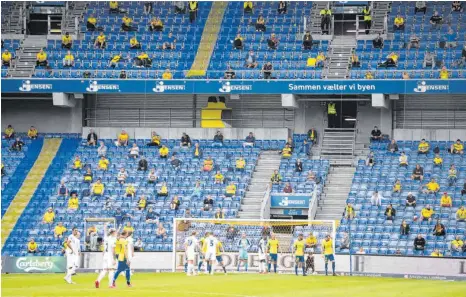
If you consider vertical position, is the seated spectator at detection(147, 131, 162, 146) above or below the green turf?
above

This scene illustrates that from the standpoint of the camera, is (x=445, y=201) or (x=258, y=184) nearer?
(x=445, y=201)

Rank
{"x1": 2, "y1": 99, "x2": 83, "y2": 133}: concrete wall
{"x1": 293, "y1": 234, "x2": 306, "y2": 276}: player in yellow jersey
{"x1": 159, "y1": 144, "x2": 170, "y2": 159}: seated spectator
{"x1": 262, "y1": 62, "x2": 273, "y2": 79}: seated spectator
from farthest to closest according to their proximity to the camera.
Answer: {"x1": 2, "y1": 99, "x2": 83, "y2": 133}: concrete wall → {"x1": 159, "y1": 144, "x2": 170, "y2": 159}: seated spectator → {"x1": 262, "y1": 62, "x2": 273, "y2": 79}: seated spectator → {"x1": 293, "y1": 234, "x2": 306, "y2": 276}: player in yellow jersey

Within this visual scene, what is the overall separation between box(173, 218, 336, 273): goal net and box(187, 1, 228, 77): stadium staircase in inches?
390

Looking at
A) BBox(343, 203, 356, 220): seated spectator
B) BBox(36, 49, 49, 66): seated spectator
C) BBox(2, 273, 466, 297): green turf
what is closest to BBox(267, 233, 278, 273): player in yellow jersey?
BBox(2, 273, 466, 297): green turf

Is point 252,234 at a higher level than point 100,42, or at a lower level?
lower

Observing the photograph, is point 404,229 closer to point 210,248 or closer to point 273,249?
point 273,249

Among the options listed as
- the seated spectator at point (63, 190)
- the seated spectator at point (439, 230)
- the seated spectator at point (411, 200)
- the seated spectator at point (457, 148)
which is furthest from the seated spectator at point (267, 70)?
the seated spectator at point (439, 230)

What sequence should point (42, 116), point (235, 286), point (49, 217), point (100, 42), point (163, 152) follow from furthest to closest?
point (42, 116) → point (100, 42) → point (163, 152) → point (49, 217) → point (235, 286)

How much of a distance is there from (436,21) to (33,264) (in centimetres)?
2065

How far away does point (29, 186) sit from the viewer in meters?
49.4

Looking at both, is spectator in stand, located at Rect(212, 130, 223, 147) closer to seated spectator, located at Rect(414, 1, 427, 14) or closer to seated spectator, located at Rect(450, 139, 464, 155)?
seated spectator, located at Rect(450, 139, 464, 155)

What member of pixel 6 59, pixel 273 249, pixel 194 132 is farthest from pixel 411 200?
pixel 6 59

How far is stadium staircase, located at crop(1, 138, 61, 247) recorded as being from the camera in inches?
1860

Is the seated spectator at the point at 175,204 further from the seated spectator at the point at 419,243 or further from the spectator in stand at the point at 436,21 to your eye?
the spectator in stand at the point at 436,21
